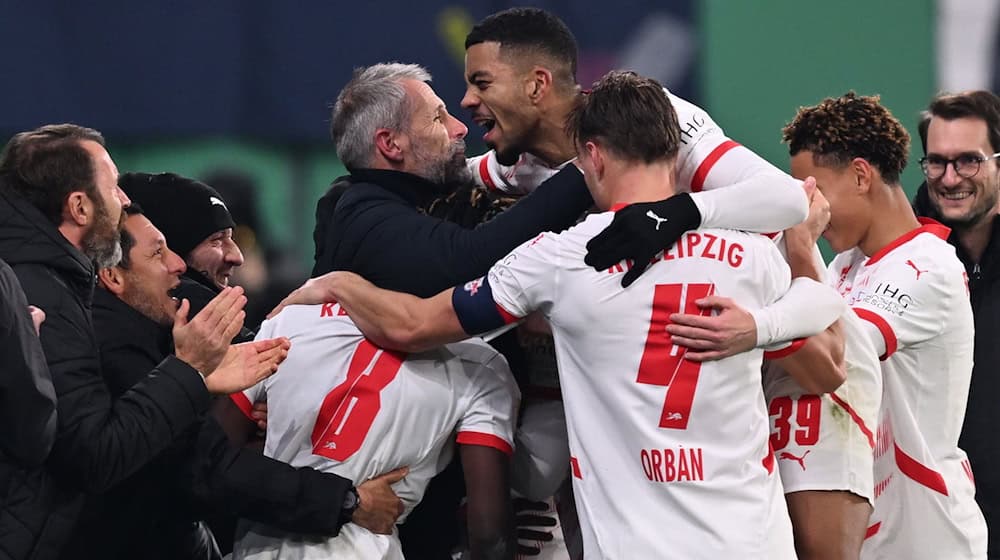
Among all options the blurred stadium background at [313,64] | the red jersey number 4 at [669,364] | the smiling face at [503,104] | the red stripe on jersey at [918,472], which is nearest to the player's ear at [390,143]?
the smiling face at [503,104]

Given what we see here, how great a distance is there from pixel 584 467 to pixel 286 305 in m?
0.89

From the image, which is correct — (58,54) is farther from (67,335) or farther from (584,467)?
(584,467)

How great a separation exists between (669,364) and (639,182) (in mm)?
396

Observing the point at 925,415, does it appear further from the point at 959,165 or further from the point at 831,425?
the point at 959,165

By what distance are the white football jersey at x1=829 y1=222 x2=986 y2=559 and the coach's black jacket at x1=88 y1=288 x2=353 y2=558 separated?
148cm

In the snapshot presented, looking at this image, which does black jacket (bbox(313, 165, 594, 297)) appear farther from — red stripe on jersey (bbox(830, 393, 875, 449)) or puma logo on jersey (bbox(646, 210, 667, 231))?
red stripe on jersey (bbox(830, 393, 875, 449))

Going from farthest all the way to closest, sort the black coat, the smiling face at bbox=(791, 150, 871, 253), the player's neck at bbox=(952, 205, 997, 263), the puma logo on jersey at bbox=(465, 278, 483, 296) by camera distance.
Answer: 1. the player's neck at bbox=(952, 205, 997, 263)
2. the smiling face at bbox=(791, 150, 871, 253)
3. the puma logo on jersey at bbox=(465, 278, 483, 296)
4. the black coat

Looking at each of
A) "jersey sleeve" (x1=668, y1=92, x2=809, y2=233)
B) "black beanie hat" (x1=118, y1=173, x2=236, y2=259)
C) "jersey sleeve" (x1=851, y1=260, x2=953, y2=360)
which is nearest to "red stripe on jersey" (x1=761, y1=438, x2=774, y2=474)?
"jersey sleeve" (x1=668, y1=92, x2=809, y2=233)

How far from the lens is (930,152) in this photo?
15.3 feet

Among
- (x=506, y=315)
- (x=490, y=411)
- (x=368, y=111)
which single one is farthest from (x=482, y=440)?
(x=368, y=111)

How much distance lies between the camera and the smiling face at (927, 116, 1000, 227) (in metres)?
4.54

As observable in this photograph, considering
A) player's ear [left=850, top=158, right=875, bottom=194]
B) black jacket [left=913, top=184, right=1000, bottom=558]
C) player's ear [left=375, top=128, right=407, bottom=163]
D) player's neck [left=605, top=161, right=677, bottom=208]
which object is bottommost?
black jacket [left=913, top=184, right=1000, bottom=558]

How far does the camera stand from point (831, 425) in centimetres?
323

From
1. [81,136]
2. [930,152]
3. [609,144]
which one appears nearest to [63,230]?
[81,136]
